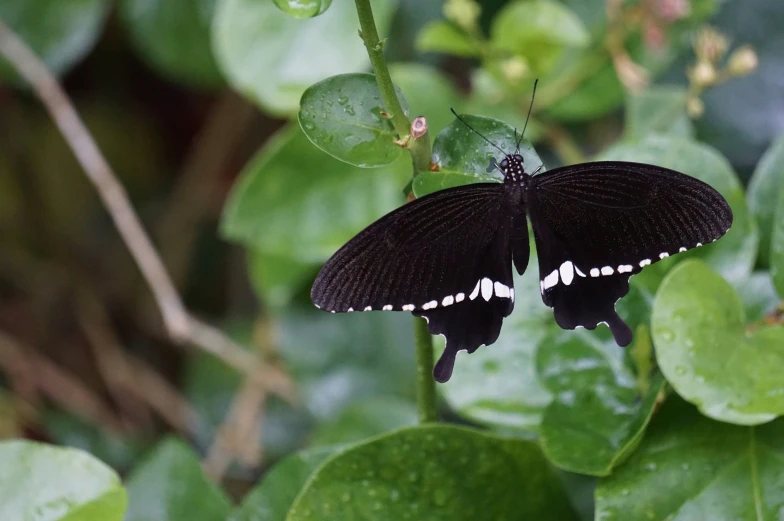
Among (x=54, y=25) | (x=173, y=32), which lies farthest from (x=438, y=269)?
A: (x=54, y=25)

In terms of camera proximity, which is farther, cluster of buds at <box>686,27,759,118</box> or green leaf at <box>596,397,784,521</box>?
cluster of buds at <box>686,27,759,118</box>

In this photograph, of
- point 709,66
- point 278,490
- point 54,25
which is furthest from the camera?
point 54,25

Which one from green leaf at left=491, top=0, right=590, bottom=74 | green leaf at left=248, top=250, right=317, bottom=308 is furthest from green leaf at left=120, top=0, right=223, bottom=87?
green leaf at left=491, top=0, right=590, bottom=74

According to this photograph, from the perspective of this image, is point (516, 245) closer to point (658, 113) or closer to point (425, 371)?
point (425, 371)

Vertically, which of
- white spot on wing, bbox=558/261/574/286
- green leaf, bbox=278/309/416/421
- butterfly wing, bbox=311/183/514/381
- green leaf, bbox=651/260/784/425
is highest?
butterfly wing, bbox=311/183/514/381

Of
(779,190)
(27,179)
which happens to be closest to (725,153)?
(779,190)

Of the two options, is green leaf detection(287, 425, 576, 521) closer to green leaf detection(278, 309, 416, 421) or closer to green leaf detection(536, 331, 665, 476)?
green leaf detection(536, 331, 665, 476)
